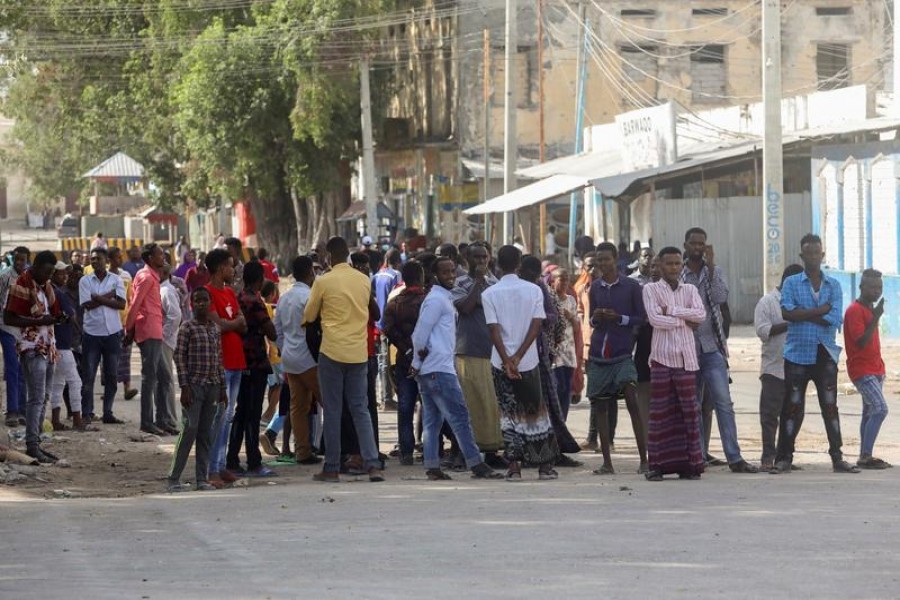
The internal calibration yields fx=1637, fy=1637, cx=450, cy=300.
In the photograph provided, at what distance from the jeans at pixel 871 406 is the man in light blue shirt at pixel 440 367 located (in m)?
3.03

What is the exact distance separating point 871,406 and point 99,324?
7885 mm

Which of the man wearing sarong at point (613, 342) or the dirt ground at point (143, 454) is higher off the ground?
the man wearing sarong at point (613, 342)

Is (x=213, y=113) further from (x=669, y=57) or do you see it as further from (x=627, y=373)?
(x=627, y=373)

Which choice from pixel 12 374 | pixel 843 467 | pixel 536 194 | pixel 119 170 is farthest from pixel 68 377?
pixel 119 170

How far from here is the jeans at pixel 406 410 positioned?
13.3m

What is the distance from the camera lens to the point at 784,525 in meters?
9.55

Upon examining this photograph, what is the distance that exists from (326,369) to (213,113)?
118 ft

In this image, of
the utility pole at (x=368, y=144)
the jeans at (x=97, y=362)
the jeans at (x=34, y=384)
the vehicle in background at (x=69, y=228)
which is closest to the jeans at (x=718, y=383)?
the jeans at (x=34, y=384)

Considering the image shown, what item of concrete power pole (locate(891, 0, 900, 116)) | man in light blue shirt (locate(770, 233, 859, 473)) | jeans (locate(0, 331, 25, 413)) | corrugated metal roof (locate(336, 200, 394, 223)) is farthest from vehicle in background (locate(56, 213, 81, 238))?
man in light blue shirt (locate(770, 233, 859, 473))

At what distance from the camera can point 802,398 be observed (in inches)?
485

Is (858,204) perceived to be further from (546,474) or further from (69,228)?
(69,228)

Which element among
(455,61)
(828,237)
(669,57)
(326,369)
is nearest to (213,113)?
(455,61)

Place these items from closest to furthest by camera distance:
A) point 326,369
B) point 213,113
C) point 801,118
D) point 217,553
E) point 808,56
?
point 217,553
point 326,369
point 801,118
point 213,113
point 808,56

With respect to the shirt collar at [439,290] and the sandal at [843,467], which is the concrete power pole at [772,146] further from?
the shirt collar at [439,290]
